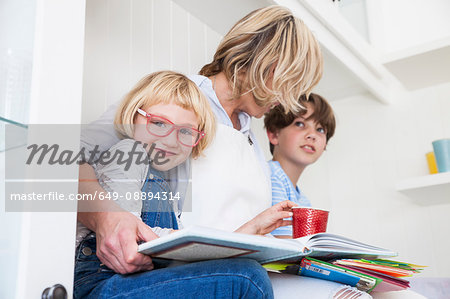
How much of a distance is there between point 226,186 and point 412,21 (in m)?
1.52

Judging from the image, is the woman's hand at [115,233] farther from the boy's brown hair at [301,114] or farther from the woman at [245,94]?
the boy's brown hair at [301,114]

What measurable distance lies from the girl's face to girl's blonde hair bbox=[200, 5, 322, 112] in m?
0.28

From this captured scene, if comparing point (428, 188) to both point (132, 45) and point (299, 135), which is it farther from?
point (132, 45)

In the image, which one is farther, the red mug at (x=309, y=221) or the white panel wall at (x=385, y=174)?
the white panel wall at (x=385, y=174)

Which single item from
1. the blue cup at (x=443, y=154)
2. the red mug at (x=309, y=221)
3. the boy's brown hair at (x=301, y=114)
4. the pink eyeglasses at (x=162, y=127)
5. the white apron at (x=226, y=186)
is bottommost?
the red mug at (x=309, y=221)

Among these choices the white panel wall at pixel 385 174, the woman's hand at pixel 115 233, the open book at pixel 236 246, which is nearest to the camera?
the open book at pixel 236 246

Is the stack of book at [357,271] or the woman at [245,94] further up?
the woman at [245,94]

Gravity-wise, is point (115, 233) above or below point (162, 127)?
below

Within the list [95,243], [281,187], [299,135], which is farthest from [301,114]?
[95,243]

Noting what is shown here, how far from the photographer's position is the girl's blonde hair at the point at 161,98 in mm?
991

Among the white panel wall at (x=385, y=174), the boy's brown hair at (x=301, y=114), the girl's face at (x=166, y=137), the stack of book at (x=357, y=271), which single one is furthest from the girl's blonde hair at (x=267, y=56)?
the white panel wall at (x=385, y=174)

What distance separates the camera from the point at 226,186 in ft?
3.90

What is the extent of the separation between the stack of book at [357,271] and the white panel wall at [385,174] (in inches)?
44.8

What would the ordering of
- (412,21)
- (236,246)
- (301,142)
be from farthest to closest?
(412,21) < (301,142) < (236,246)
